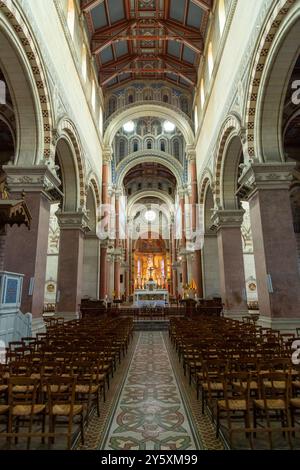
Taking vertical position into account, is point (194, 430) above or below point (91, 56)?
below

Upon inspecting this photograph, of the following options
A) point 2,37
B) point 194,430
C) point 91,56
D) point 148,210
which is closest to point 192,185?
point 91,56

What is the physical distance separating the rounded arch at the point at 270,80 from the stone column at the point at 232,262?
4.95 m

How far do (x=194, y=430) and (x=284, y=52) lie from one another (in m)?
9.46

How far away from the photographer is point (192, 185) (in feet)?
71.5

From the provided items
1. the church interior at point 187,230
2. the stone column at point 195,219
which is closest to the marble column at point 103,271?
the church interior at point 187,230

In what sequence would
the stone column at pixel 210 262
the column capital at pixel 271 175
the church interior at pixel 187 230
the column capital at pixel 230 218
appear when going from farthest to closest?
the stone column at pixel 210 262, the column capital at pixel 230 218, the column capital at pixel 271 175, the church interior at pixel 187 230

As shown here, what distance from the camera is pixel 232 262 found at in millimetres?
14219

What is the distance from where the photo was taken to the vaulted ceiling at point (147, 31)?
55.2ft

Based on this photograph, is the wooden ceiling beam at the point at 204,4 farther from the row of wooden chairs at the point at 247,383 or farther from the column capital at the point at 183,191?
the row of wooden chairs at the point at 247,383

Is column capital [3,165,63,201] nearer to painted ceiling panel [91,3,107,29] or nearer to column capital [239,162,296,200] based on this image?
column capital [239,162,296,200]

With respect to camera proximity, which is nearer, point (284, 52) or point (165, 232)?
point (284, 52)

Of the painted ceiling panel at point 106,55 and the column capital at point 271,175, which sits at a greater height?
the painted ceiling panel at point 106,55

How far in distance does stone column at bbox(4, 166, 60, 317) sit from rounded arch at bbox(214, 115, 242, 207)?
285 inches
